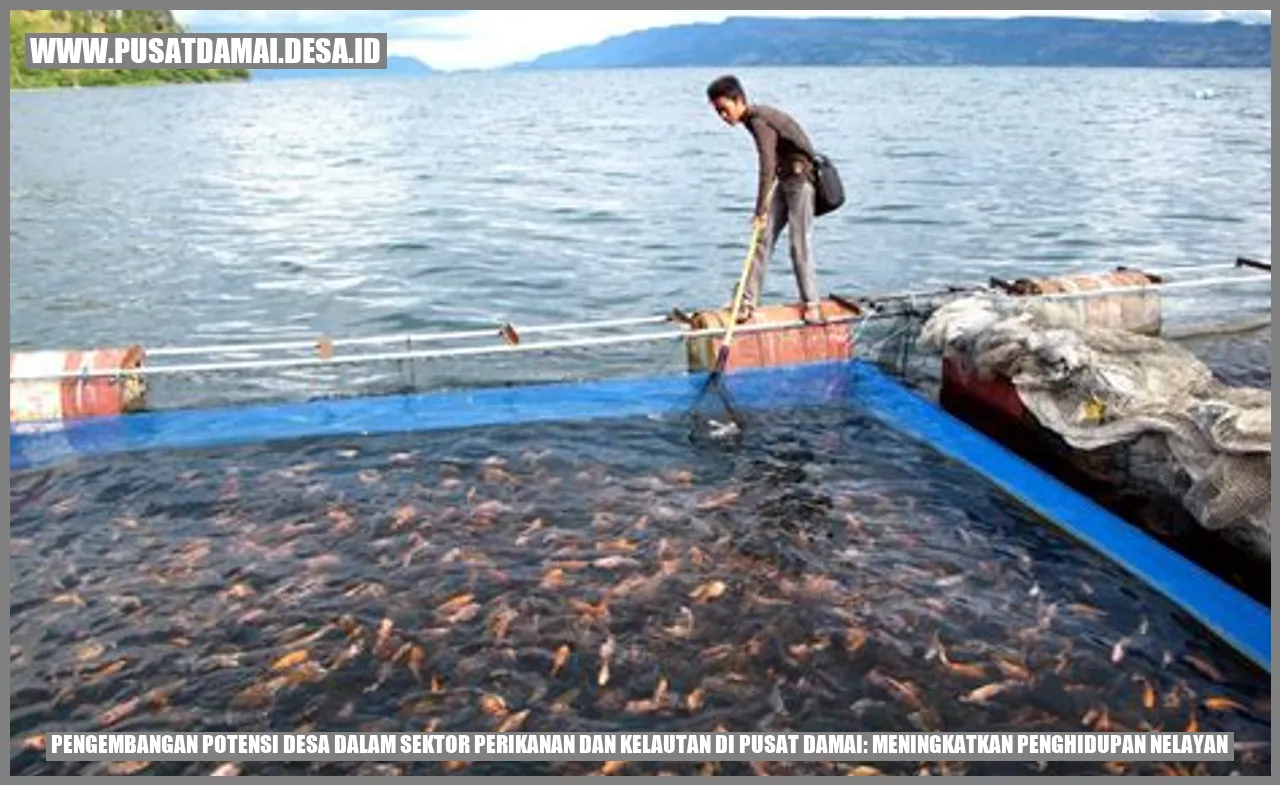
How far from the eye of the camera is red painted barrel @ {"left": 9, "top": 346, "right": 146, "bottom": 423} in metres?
10.6

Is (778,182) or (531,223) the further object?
(531,223)

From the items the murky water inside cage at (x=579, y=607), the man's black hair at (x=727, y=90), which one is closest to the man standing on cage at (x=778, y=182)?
the man's black hair at (x=727, y=90)

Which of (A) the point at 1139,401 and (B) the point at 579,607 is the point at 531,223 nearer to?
(A) the point at 1139,401

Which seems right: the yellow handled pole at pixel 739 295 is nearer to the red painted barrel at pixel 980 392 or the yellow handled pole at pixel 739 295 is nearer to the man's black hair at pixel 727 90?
the man's black hair at pixel 727 90

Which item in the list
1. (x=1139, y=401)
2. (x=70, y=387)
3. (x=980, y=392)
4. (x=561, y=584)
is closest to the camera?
(x=561, y=584)

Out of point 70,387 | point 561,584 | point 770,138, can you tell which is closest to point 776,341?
point 770,138

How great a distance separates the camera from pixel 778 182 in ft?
37.9

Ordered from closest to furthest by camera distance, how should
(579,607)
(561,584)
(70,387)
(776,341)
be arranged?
1. (579,607)
2. (561,584)
3. (70,387)
4. (776,341)

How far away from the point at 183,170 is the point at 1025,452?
41.8m

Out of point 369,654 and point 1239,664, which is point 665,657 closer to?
point 369,654

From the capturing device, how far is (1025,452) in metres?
9.91

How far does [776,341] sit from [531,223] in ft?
63.7

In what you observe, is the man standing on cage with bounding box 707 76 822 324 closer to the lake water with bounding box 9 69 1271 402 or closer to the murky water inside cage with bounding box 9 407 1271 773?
the murky water inside cage with bounding box 9 407 1271 773

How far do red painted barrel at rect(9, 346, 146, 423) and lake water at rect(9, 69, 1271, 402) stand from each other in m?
3.41
